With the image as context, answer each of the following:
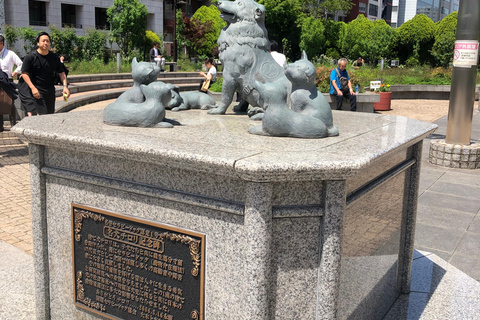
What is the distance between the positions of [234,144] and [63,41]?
28.5 m

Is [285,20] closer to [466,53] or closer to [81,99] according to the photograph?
[81,99]

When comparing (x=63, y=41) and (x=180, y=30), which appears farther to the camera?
(x=180, y=30)

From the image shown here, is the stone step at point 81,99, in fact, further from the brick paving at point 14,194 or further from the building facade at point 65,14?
the building facade at point 65,14

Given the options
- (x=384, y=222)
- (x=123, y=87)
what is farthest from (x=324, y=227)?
(x=123, y=87)

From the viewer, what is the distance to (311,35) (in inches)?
1624

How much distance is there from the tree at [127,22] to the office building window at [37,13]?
6060mm

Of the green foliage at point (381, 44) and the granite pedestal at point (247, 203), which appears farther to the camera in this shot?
the green foliage at point (381, 44)

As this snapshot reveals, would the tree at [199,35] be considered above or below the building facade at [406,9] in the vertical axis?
below

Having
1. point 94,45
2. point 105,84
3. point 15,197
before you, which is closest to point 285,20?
point 94,45

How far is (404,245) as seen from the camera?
3.67 meters

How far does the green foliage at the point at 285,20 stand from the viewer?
40812mm

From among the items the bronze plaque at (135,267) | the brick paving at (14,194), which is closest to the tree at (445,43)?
the brick paving at (14,194)

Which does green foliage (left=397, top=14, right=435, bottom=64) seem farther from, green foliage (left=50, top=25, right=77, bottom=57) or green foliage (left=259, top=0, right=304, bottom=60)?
green foliage (left=50, top=25, right=77, bottom=57)

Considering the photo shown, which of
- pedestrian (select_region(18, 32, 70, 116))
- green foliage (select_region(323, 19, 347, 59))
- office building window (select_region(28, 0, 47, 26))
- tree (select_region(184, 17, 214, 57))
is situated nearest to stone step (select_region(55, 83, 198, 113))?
pedestrian (select_region(18, 32, 70, 116))
